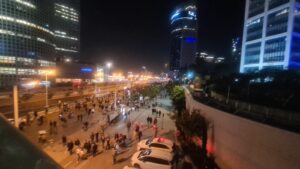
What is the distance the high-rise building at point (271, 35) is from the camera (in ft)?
176

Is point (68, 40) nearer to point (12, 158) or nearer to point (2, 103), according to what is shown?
point (2, 103)

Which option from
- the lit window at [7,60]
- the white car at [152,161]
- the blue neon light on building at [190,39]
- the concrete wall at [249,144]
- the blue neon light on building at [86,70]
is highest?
the blue neon light on building at [190,39]

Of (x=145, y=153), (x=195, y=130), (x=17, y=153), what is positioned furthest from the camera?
(x=195, y=130)

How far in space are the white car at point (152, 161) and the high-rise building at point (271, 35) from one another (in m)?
41.6

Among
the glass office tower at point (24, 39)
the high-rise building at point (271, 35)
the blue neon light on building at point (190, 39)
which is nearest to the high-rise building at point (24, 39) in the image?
the glass office tower at point (24, 39)

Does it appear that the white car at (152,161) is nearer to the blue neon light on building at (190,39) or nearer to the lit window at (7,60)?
the lit window at (7,60)

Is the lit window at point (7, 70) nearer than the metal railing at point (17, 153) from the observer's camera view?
No

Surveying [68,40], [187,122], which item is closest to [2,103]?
[187,122]

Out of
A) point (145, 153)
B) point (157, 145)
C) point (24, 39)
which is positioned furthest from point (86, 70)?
point (145, 153)

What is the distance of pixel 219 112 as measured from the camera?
17406 millimetres

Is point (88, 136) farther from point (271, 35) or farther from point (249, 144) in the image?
A: point (271, 35)

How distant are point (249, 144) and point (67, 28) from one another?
142989 millimetres

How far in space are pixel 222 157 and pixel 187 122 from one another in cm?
390

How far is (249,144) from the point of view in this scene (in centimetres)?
1259
